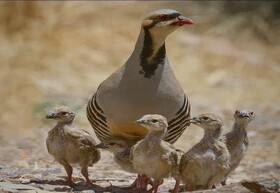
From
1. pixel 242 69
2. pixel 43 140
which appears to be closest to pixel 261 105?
pixel 242 69

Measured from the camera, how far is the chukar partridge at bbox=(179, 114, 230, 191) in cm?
588

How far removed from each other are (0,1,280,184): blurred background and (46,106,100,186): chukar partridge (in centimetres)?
237

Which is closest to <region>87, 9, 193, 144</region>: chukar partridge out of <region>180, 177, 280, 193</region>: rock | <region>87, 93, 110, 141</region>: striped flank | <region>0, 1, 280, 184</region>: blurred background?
<region>87, 93, 110, 141</region>: striped flank

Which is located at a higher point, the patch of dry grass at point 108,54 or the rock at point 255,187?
the patch of dry grass at point 108,54

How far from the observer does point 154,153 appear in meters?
5.87

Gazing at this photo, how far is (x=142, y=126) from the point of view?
629cm

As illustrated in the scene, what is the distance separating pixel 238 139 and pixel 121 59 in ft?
20.1

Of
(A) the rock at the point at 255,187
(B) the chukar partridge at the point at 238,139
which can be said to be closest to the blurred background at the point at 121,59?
(B) the chukar partridge at the point at 238,139

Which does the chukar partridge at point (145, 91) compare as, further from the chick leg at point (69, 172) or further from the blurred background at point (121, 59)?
the blurred background at point (121, 59)

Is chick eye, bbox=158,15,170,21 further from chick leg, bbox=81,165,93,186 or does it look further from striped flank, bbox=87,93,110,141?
chick leg, bbox=81,165,93,186

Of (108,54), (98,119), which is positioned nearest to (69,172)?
(98,119)

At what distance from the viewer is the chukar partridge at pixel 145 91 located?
637 cm

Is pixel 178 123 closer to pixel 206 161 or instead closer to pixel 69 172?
pixel 206 161

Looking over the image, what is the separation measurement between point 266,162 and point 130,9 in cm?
579
